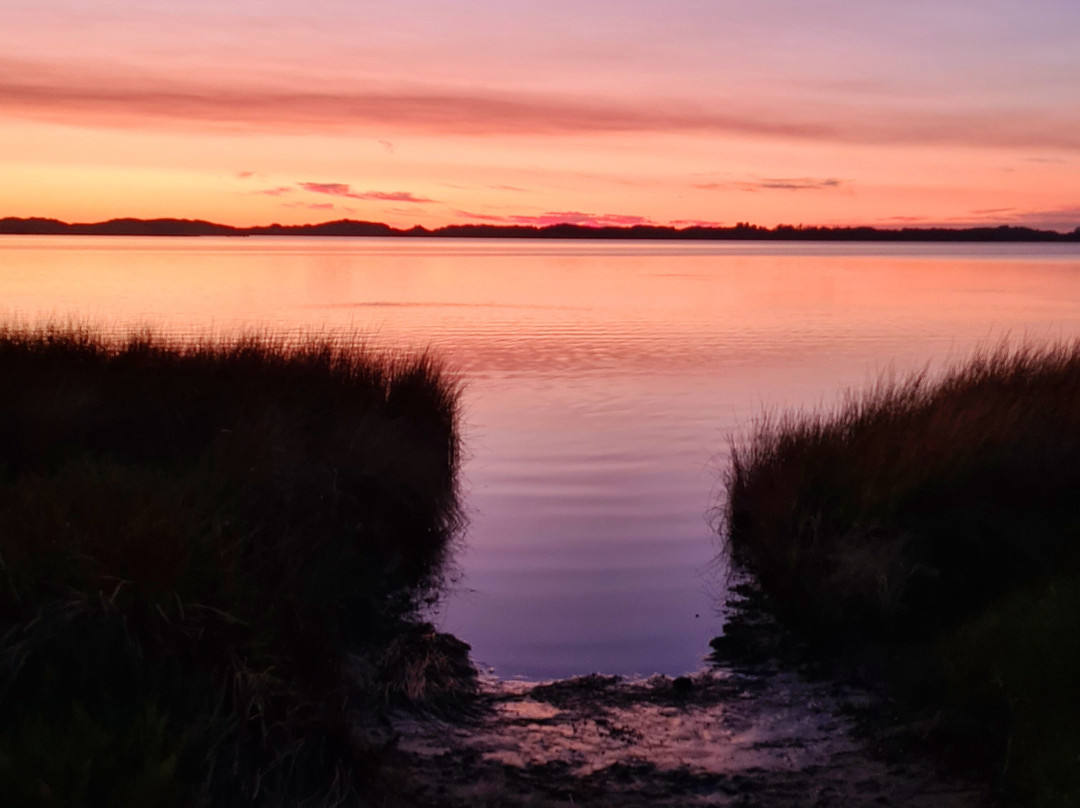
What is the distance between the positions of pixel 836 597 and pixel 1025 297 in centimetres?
3998

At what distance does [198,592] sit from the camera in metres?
4.67

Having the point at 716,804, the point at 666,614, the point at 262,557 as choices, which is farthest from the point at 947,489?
the point at 262,557

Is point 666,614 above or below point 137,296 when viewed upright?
below

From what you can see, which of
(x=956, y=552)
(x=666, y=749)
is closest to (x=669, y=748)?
(x=666, y=749)

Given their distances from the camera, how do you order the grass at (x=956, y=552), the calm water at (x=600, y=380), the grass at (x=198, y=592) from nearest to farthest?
the grass at (x=198, y=592) → the grass at (x=956, y=552) → the calm water at (x=600, y=380)

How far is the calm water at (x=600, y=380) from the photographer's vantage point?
27.0ft

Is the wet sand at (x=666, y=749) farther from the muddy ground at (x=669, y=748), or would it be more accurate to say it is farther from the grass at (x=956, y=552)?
the grass at (x=956, y=552)

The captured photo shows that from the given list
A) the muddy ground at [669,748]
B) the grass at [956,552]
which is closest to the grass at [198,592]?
the muddy ground at [669,748]

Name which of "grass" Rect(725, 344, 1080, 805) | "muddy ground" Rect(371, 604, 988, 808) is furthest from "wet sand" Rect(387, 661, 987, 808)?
"grass" Rect(725, 344, 1080, 805)

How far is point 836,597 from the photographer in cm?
700

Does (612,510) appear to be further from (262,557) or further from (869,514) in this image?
(262,557)

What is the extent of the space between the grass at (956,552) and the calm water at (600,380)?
103 cm

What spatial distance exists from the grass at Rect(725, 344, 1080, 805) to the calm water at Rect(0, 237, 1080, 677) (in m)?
1.03

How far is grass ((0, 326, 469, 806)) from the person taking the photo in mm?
4031
